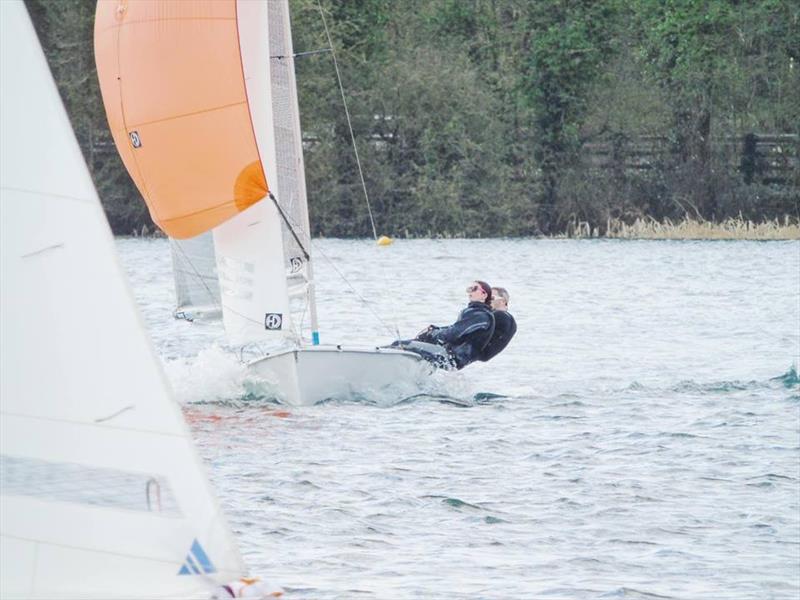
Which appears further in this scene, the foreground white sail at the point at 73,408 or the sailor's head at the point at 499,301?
the sailor's head at the point at 499,301

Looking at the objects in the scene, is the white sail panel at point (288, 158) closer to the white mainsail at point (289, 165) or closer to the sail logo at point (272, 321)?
the white mainsail at point (289, 165)

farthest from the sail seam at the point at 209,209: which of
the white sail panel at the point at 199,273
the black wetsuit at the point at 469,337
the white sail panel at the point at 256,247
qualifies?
the black wetsuit at the point at 469,337

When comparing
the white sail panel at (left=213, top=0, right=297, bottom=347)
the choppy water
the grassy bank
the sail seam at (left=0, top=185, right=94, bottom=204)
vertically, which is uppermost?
the sail seam at (left=0, top=185, right=94, bottom=204)

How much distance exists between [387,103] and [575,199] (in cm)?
458

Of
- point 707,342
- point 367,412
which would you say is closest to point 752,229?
point 707,342

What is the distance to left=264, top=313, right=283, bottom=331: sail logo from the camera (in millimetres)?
12453

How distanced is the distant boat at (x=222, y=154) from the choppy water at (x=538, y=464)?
0.32 metres

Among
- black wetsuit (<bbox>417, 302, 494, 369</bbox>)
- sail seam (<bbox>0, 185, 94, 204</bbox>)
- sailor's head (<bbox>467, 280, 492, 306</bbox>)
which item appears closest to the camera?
sail seam (<bbox>0, 185, 94, 204</bbox>)

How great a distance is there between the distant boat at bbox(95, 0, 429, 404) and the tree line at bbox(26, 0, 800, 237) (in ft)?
79.4

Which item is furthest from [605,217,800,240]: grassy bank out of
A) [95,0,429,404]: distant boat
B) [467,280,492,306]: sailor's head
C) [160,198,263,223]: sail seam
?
[160,198,263,223]: sail seam

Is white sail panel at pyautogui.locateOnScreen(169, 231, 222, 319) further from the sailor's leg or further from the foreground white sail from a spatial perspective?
the foreground white sail

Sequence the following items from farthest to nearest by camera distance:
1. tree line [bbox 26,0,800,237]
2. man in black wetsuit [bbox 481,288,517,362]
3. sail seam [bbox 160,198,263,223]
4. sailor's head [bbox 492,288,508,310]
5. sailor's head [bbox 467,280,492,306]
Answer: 1. tree line [bbox 26,0,800,237]
2. sailor's head [bbox 492,288,508,310]
3. sailor's head [bbox 467,280,492,306]
4. man in black wetsuit [bbox 481,288,517,362]
5. sail seam [bbox 160,198,263,223]

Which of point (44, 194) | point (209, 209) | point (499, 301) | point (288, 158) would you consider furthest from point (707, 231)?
point (44, 194)

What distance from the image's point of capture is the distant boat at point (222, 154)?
11945 mm
